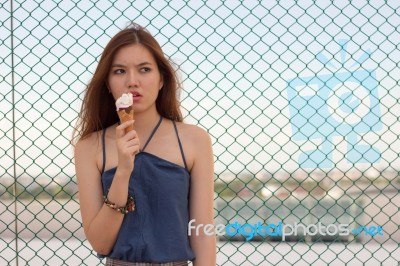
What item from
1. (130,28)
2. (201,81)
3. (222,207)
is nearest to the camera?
(130,28)

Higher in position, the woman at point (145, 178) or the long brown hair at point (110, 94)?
the long brown hair at point (110, 94)

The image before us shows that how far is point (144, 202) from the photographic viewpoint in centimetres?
201

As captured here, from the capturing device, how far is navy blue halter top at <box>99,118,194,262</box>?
1.98 metres

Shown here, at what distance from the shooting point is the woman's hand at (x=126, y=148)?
6.09 feet

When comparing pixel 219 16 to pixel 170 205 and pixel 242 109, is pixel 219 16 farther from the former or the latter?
pixel 170 205

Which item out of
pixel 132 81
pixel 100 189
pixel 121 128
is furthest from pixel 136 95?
pixel 100 189

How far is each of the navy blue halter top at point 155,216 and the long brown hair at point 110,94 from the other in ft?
0.78

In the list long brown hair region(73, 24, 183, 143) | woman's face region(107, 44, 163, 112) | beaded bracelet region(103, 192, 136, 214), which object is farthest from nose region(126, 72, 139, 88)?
beaded bracelet region(103, 192, 136, 214)

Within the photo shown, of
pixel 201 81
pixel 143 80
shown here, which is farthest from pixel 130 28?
pixel 201 81

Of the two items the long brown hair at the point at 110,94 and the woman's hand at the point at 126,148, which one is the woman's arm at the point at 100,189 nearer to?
the woman's hand at the point at 126,148

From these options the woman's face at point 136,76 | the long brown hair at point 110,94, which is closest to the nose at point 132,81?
the woman's face at point 136,76

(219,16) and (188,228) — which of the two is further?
(219,16)

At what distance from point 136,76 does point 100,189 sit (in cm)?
38

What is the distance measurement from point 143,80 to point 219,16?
1602 mm
